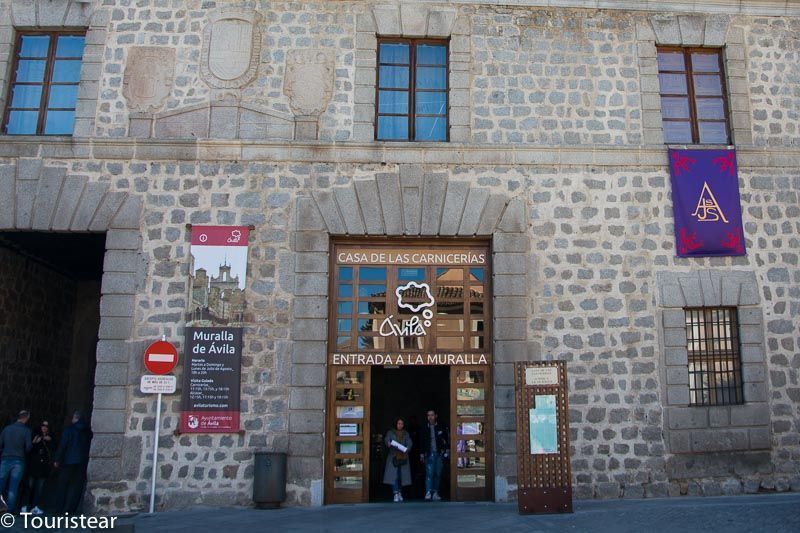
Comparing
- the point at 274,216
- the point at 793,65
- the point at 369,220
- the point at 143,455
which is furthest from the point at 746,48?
the point at 143,455

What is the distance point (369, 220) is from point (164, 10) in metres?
4.61

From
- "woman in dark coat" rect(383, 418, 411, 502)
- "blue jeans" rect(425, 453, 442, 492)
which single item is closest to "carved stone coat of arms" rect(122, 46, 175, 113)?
"woman in dark coat" rect(383, 418, 411, 502)

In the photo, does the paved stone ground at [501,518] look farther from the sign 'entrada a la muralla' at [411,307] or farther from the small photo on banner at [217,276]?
the small photo on banner at [217,276]

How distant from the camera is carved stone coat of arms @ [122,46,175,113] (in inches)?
410

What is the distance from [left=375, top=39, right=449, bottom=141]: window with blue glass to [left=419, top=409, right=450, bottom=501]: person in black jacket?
4.47 meters

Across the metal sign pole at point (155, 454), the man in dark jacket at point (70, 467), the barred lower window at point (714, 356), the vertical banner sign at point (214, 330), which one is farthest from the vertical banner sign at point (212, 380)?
the barred lower window at point (714, 356)

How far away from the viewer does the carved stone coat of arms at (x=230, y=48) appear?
10508mm

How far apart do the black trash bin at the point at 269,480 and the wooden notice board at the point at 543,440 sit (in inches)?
125

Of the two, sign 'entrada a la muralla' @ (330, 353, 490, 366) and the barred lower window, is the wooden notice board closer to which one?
sign 'entrada a la muralla' @ (330, 353, 490, 366)

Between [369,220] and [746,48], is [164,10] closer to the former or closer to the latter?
[369,220]

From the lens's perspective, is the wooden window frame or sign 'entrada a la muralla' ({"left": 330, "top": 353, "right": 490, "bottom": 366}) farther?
the wooden window frame

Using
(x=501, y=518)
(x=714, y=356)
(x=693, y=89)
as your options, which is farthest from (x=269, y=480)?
(x=693, y=89)

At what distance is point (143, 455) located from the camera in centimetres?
948

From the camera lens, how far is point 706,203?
415 inches
